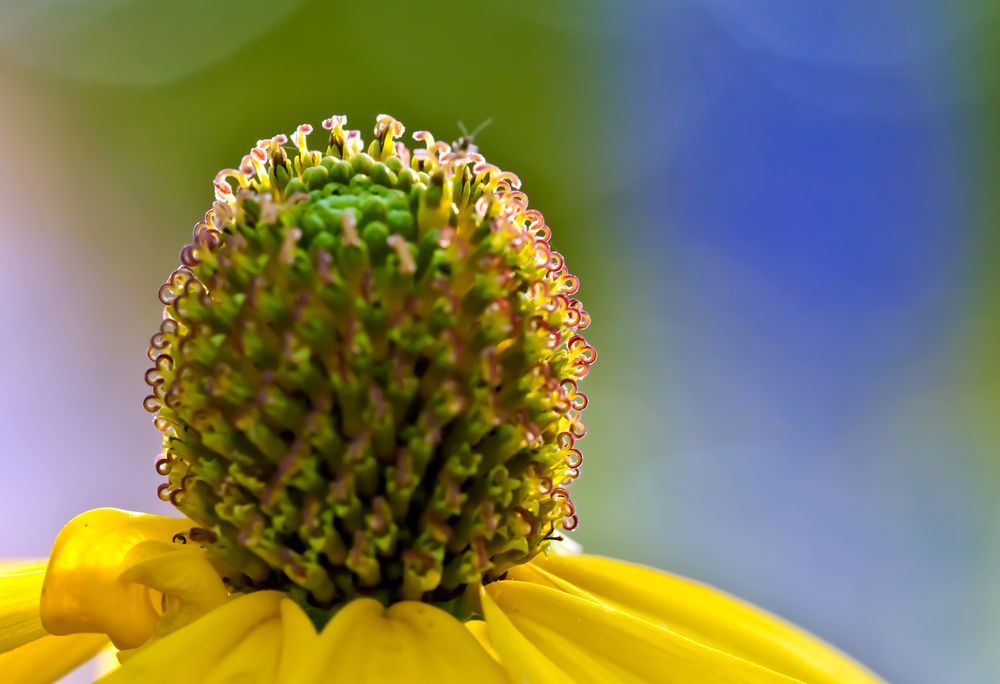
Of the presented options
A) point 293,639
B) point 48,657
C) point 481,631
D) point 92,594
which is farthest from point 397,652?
point 48,657

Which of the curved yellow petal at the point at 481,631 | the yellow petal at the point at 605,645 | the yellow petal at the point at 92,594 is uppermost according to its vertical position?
the yellow petal at the point at 605,645

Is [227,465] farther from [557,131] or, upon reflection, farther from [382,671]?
[557,131]

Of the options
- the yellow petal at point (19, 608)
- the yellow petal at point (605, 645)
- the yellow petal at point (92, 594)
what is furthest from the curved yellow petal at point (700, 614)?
the yellow petal at point (19, 608)

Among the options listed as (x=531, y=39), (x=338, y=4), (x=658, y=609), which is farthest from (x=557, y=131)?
(x=658, y=609)

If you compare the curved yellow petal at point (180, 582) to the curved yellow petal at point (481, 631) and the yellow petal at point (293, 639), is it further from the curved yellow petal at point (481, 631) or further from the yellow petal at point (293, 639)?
the curved yellow petal at point (481, 631)

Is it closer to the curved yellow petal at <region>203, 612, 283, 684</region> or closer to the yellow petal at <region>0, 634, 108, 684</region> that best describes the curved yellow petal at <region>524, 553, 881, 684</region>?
the curved yellow petal at <region>203, 612, 283, 684</region>

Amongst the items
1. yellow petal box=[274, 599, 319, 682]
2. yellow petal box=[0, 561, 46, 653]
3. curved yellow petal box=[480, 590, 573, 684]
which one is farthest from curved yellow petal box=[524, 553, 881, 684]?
yellow petal box=[0, 561, 46, 653]
